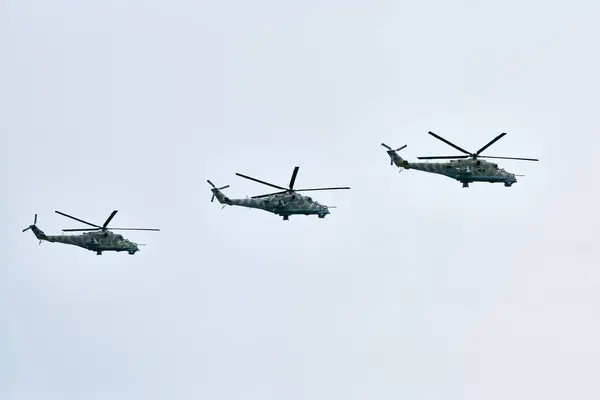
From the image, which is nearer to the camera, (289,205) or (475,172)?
(475,172)

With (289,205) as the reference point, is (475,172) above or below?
above

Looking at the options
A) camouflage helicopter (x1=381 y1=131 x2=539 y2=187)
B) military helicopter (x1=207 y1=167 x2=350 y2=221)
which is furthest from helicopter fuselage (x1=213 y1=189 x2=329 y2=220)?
camouflage helicopter (x1=381 y1=131 x2=539 y2=187)

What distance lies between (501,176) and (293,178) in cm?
2937

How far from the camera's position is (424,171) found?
18662 centimetres

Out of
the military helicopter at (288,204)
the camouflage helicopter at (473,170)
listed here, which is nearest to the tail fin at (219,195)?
the military helicopter at (288,204)

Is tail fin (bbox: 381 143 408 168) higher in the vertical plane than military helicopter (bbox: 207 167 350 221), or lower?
higher

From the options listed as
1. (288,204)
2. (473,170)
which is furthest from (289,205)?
(473,170)

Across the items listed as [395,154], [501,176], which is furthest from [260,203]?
[501,176]

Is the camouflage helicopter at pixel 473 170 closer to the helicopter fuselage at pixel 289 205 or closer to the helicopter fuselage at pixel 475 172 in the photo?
the helicopter fuselage at pixel 475 172

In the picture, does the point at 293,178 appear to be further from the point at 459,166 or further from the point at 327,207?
the point at 459,166

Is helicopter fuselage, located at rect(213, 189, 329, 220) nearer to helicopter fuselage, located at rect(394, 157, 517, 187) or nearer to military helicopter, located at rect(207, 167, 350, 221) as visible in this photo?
military helicopter, located at rect(207, 167, 350, 221)

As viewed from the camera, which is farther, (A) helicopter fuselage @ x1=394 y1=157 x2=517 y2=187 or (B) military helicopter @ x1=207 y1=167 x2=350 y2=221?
(B) military helicopter @ x1=207 y1=167 x2=350 y2=221

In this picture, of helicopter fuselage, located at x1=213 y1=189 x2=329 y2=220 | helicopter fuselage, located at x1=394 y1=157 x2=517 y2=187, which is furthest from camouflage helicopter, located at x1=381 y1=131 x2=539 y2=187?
helicopter fuselage, located at x1=213 y1=189 x2=329 y2=220

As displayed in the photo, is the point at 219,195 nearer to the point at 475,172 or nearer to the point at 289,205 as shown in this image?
the point at 289,205
